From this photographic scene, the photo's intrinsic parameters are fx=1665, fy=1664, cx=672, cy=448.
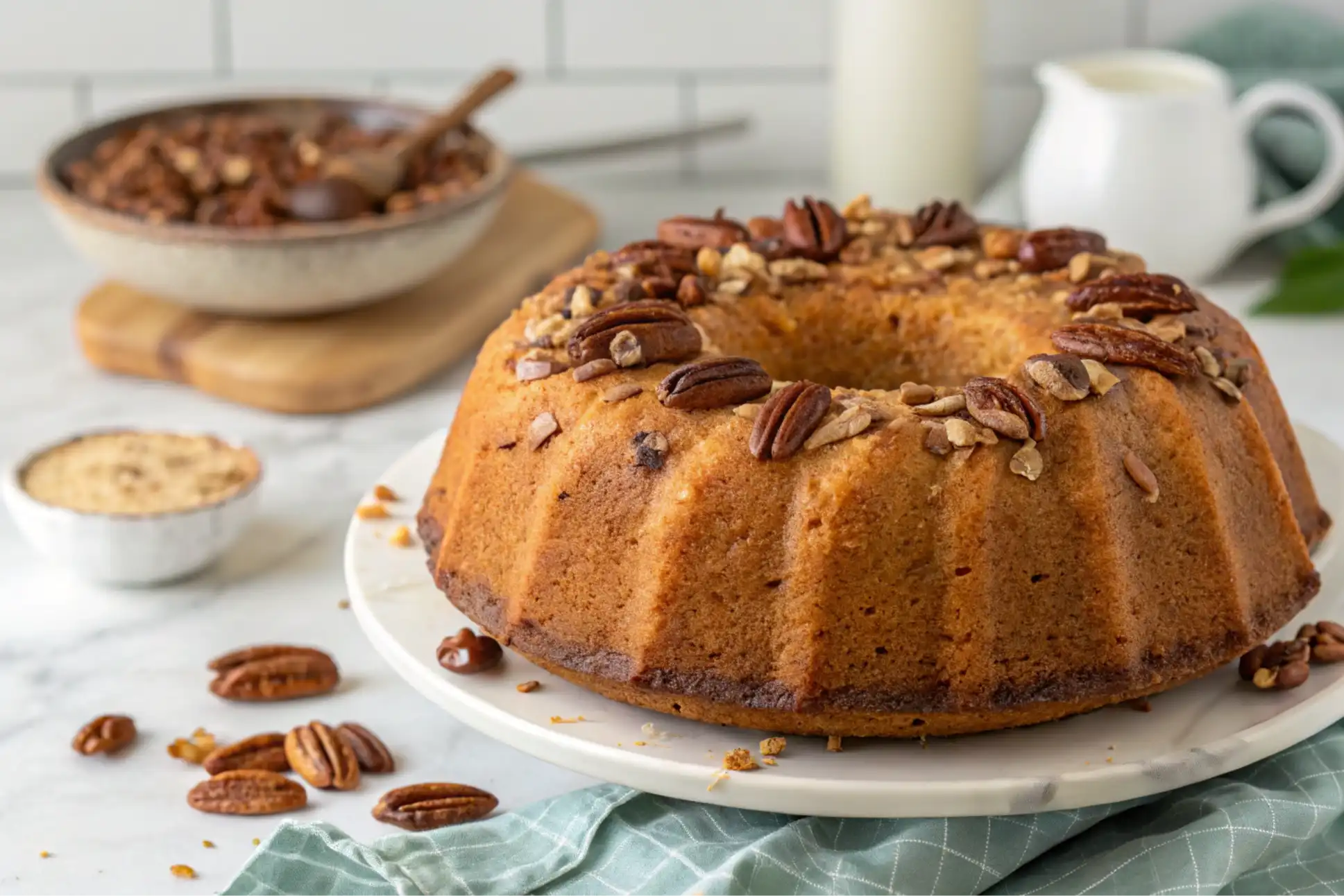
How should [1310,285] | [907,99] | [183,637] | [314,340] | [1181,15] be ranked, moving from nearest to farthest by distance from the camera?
[183,637]
[314,340]
[1310,285]
[907,99]
[1181,15]

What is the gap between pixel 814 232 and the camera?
168 cm

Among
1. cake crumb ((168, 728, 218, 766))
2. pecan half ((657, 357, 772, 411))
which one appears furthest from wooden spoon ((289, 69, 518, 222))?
pecan half ((657, 357, 772, 411))

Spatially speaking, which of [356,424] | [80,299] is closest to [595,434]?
[356,424]

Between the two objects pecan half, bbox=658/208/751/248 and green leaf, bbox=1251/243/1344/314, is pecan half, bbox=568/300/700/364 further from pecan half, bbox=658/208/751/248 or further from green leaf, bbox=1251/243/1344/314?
green leaf, bbox=1251/243/1344/314

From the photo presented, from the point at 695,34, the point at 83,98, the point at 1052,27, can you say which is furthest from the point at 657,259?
the point at 83,98

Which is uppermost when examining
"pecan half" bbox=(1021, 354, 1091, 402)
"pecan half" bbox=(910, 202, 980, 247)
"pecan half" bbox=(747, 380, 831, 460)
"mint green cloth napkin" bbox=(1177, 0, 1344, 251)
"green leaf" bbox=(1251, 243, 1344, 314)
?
"mint green cloth napkin" bbox=(1177, 0, 1344, 251)

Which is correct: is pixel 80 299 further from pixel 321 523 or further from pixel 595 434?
pixel 595 434

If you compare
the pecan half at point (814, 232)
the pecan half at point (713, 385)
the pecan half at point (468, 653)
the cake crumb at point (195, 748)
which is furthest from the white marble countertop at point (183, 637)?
the pecan half at point (814, 232)

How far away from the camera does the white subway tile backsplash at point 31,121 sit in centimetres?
303

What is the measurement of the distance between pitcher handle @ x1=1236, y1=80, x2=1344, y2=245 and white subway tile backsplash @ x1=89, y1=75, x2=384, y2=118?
1.54 meters

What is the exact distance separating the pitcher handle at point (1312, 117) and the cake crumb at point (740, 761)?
1606 millimetres

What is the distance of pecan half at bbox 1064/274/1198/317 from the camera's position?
1.48 m

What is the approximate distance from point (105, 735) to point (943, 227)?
95 centimetres

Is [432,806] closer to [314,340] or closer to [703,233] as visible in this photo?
[703,233]
